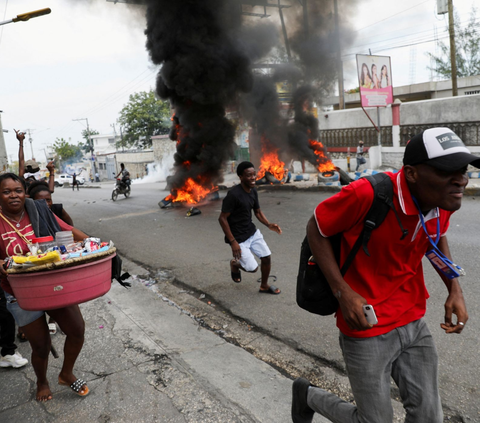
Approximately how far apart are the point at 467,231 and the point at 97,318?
6297mm

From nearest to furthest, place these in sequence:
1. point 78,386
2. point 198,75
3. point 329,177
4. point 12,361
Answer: point 78,386 < point 12,361 < point 329,177 < point 198,75

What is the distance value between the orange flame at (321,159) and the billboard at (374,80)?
2728 mm

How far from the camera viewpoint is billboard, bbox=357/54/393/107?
18.7m

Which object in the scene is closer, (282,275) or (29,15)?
(282,275)

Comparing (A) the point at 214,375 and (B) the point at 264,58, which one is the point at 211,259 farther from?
(B) the point at 264,58

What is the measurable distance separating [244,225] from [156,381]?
2.15 metres

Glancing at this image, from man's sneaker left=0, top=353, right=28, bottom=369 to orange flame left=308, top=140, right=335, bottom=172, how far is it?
1604cm

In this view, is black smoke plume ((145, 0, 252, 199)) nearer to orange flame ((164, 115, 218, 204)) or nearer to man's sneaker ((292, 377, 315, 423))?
orange flame ((164, 115, 218, 204))

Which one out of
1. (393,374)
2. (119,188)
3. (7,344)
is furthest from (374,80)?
(393,374)

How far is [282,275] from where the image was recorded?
5617 mm

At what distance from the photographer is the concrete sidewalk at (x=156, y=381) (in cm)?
268

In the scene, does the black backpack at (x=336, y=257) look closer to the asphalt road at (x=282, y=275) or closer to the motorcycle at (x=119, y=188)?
the asphalt road at (x=282, y=275)

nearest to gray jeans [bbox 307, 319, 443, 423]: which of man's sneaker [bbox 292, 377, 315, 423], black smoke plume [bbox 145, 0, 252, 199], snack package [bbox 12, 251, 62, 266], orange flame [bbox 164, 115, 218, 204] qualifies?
man's sneaker [bbox 292, 377, 315, 423]

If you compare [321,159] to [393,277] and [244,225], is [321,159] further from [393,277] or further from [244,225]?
[393,277]
